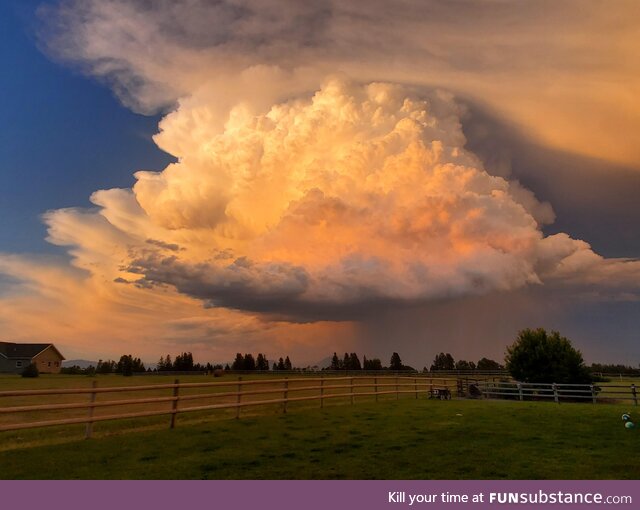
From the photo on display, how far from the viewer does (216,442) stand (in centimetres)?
1190

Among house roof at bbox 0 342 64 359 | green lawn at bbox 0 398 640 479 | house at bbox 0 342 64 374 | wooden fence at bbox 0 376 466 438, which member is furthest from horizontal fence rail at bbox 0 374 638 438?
house roof at bbox 0 342 64 359

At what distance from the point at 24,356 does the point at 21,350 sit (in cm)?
160

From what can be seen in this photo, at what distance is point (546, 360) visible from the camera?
34344 millimetres

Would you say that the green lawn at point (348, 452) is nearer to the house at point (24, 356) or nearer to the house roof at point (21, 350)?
the house at point (24, 356)

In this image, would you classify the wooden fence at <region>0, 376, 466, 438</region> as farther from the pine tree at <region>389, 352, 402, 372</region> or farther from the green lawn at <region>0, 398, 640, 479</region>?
the pine tree at <region>389, 352, 402, 372</region>

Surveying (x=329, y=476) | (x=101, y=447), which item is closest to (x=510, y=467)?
(x=329, y=476)

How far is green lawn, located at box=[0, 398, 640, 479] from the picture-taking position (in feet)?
29.0

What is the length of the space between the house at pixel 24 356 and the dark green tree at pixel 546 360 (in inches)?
2717

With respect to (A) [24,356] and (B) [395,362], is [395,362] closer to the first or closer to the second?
(B) [395,362]

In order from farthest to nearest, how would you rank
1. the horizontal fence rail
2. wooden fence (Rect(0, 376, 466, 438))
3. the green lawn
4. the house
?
the house
the horizontal fence rail
wooden fence (Rect(0, 376, 466, 438))
the green lawn

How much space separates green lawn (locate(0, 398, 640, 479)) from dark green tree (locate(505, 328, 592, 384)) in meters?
19.5

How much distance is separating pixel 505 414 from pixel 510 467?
10.0m

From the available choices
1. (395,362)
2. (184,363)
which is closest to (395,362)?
(395,362)

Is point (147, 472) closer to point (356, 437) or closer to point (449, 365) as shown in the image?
point (356, 437)
